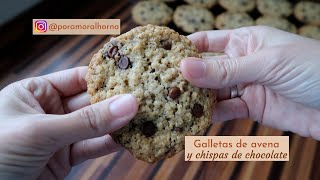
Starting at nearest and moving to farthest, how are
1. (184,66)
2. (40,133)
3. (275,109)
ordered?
(40,133), (184,66), (275,109)

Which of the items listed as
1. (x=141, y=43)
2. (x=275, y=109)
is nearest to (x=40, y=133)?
(x=141, y=43)

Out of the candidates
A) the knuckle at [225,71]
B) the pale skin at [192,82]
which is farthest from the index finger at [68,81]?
the knuckle at [225,71]

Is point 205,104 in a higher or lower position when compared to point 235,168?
higher

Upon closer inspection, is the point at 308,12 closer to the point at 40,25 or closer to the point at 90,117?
the point at 40,25

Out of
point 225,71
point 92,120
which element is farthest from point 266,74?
point 92,120

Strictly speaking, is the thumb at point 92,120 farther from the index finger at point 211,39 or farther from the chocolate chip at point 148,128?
the index finger at point 211,39

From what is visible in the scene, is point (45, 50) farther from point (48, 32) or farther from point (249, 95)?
point (249, 95)
